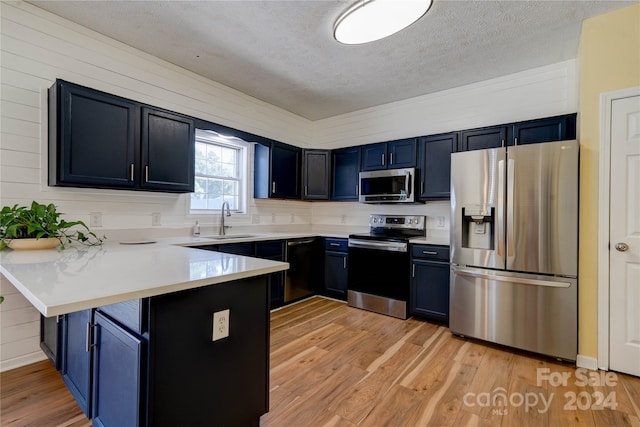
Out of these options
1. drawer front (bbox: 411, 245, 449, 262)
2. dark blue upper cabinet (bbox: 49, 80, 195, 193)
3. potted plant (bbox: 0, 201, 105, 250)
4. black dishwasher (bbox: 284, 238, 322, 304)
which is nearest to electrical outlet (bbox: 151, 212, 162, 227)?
dark blue upper cabinet (bbox: 49, 80, 195, 193)

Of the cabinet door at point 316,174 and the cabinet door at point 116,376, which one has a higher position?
the cabinet door at point 316,174

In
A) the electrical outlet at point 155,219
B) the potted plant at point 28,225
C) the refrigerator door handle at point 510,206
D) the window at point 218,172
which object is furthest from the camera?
the window at point 218,172

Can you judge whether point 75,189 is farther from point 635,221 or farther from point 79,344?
point 635,221

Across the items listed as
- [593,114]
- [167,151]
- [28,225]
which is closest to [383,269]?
[593,114]

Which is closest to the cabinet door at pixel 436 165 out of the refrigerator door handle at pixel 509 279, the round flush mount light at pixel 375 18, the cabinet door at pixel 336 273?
the refrigerator door handle at pixel 509 279

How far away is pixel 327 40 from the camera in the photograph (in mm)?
2719

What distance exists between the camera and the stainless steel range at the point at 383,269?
3.35 meters

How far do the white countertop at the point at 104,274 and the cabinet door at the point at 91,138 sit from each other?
67 centimetres

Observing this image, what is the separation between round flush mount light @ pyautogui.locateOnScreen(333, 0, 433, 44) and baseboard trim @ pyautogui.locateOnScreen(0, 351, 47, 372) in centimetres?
344

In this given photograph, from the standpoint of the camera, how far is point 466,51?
9.50 ft

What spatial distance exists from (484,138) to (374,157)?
1.31m

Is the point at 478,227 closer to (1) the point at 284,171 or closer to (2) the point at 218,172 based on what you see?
(1) the point at 284,171

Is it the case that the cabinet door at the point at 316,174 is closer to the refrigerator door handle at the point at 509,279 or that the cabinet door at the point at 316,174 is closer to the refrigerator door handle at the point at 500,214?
the refrigerator door handle at the point at 509,279

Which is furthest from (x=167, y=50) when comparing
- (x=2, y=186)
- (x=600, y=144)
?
(x=600, y=144)
